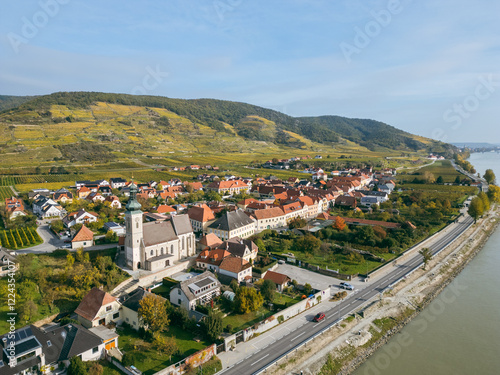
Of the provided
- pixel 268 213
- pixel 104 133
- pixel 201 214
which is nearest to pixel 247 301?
pixel 201 214

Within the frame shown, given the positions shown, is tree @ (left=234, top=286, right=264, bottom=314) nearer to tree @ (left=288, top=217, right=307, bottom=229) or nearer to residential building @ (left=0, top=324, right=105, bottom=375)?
residential building @ (left=0, top=324, right=105, bottom=375)

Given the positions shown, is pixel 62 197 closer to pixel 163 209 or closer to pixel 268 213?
pixel 163 209

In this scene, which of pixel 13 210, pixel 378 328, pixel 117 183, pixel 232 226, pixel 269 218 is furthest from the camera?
pixel 117 183

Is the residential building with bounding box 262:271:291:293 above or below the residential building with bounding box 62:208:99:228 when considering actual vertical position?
below

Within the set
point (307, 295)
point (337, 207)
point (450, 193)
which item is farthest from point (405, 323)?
point (450, 193)

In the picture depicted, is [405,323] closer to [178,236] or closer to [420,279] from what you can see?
[420,279]

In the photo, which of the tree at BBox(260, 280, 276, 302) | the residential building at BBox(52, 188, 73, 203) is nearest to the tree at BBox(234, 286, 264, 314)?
the tree at BBox(260, 280, 276, 302)
